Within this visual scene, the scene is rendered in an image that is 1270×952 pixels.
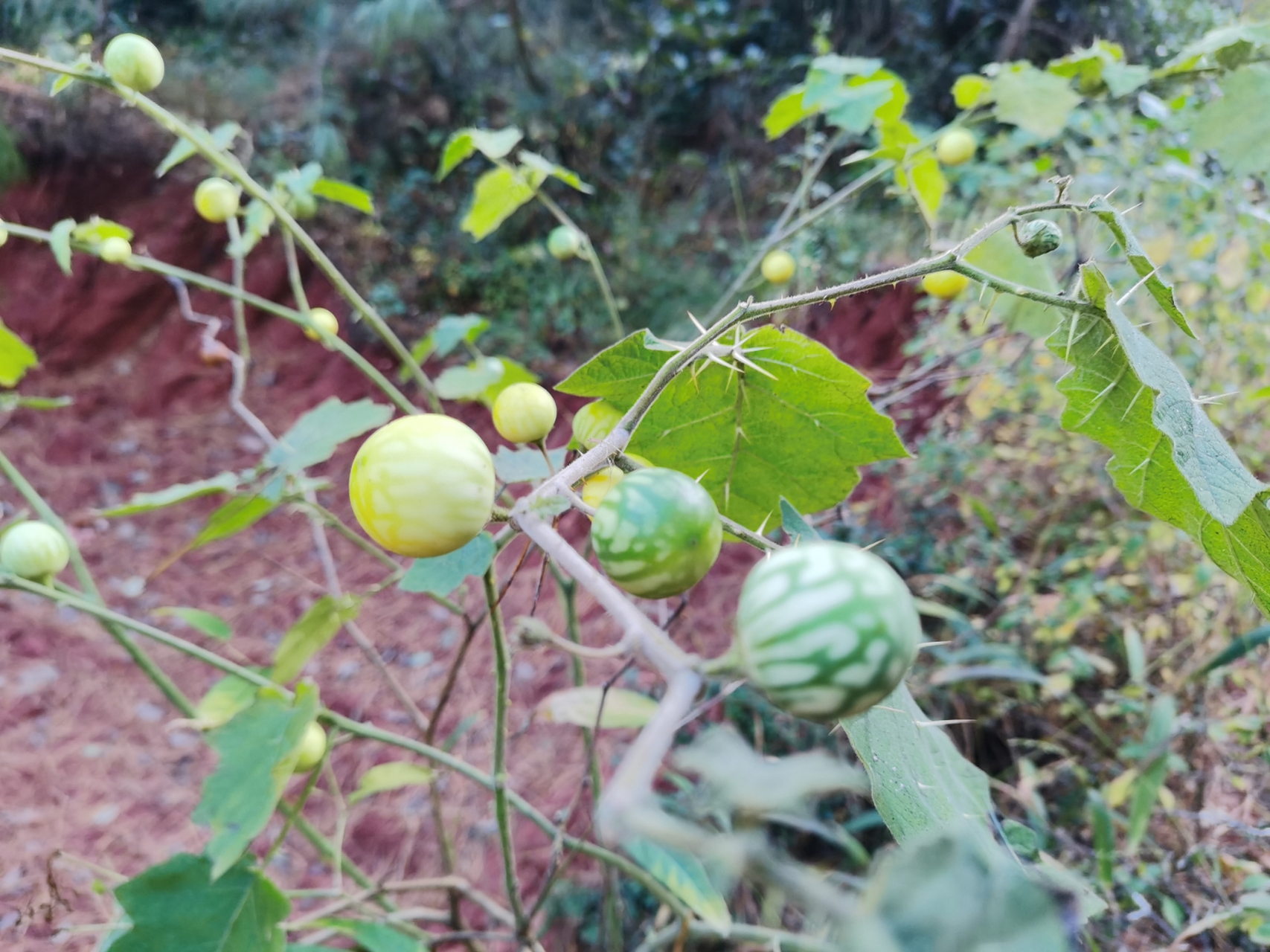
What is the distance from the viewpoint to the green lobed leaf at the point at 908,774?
58 cm

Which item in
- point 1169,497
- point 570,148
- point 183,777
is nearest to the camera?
point 1169,497

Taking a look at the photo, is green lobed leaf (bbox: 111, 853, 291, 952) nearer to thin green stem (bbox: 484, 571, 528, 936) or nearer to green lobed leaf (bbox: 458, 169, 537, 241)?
thin green stem (bbox: 484, 571, 528, 936)

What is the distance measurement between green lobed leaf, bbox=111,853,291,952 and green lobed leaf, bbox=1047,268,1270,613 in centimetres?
119

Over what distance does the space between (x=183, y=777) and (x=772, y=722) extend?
82.7 inches

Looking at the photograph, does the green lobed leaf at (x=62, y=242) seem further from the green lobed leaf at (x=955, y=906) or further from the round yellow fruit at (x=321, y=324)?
the green lobed leaf at (x=955, y=906)

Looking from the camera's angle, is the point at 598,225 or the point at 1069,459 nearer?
the point at 1069,459

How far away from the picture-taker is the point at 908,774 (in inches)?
24.5

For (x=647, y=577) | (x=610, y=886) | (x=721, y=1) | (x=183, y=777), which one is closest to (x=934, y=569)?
(x=610, y=886)

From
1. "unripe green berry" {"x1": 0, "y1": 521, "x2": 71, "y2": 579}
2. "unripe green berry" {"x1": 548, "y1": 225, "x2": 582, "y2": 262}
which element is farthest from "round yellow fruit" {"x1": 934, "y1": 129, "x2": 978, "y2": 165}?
"unripe green berry" {"x1": 0, "y1": 521, "x2": 71, "y2": 579}

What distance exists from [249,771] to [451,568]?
1.47ft

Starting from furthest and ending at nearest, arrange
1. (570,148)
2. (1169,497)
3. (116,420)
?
(570,148) → (116,420) → (1169,497)

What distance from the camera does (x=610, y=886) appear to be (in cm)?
167

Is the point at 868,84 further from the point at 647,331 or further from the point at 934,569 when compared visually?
the point at 934,569

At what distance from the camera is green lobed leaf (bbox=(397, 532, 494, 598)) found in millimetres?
812
